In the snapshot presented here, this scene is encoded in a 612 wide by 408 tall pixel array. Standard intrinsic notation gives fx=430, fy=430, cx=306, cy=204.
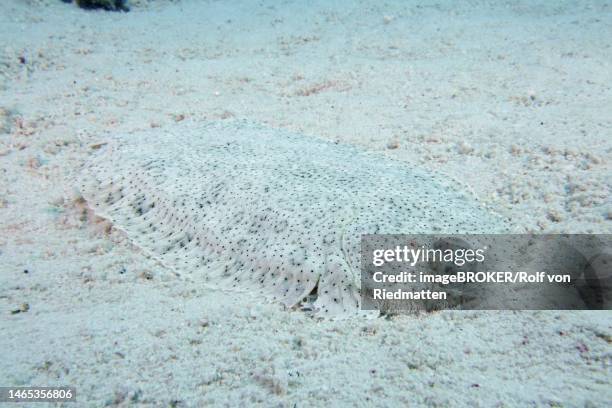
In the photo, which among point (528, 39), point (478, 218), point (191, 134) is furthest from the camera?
point (528, 39)

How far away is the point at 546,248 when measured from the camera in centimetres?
340

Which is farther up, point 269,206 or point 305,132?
point 305,132

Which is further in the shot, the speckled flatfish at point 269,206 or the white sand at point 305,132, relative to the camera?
the speckled flatfish at point 269,206

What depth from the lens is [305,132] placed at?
6.05 m

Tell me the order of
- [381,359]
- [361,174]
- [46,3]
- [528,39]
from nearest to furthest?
[381,359], [361,174], [528,39], [46,3]

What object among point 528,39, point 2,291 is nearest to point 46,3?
point 2,291

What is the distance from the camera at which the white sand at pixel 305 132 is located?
2516mm

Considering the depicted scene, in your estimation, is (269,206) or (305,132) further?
(305,132)

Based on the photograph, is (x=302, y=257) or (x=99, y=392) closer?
(x=99, y=392)

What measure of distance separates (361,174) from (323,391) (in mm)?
1984

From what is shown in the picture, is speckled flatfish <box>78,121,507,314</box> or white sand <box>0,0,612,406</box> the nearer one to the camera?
white sand <box>0,0,612,406</box>

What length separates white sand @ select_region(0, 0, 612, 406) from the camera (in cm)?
252

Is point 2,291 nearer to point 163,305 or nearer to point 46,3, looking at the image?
point 163,305

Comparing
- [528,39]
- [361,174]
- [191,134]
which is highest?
[528,39]
